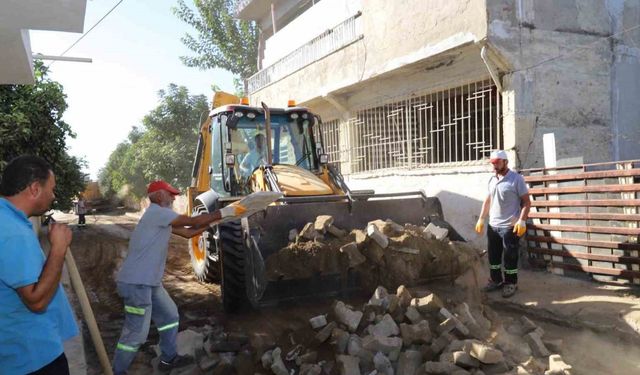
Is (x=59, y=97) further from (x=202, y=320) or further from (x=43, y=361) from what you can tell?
(x=43, y=361)

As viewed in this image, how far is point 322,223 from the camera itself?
14.8ft

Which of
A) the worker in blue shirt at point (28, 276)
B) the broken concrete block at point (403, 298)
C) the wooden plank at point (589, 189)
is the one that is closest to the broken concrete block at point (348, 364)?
the broken concrete block at point (403, 298)

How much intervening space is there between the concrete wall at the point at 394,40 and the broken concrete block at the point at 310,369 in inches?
223

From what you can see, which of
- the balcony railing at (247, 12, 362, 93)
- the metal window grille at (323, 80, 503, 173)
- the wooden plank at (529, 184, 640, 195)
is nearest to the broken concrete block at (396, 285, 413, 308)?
the wooden plank at (529, 184, 640, 195)

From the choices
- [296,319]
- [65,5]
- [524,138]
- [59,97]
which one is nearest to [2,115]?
[59,97]

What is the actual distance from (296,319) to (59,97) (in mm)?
9154

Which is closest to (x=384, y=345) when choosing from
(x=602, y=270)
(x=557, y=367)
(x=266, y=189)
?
(x=557, y=367)

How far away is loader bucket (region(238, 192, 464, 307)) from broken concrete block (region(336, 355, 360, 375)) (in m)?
1.12

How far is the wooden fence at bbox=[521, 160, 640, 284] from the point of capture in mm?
5348

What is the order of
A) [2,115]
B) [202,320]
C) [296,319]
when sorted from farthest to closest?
[2,115], [202,320], [296,319]

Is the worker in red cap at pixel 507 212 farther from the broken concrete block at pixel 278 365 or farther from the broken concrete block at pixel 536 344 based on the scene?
the broken concrete block at pixel 278 365

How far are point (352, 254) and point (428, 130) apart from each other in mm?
5351

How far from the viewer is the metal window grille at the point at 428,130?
25.6ft

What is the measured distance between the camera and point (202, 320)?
202 inches
